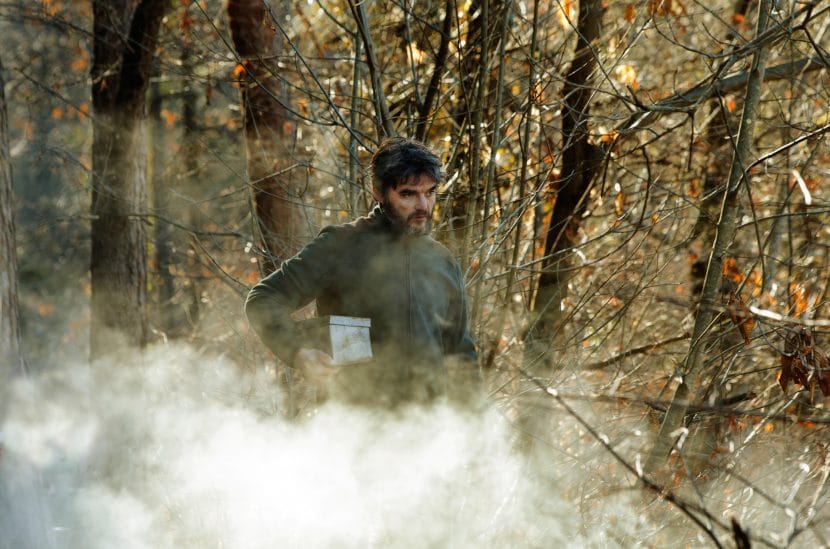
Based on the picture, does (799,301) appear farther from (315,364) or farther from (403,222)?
(315,364)

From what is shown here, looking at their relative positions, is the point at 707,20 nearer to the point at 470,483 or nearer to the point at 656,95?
the point at 656,95

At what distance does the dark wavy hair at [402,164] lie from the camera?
3.55m

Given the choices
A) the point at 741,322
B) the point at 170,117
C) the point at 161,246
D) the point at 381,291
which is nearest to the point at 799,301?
the point at 741,322

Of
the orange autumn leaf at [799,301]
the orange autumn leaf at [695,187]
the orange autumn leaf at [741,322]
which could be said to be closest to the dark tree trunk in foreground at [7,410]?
the orange autumn leaf at [741,322]

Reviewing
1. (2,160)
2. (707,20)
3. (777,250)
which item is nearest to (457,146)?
(777,250)

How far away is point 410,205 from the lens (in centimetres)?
359

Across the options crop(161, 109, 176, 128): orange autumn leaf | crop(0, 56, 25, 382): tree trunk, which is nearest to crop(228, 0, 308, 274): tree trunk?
crop(0, 56, 25, 382): tree trunk

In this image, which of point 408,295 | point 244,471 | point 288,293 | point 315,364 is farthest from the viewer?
point 244,471

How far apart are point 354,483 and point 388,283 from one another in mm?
1033

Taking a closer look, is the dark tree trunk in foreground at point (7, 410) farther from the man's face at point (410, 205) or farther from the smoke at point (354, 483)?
the man's face at point (410, 205)

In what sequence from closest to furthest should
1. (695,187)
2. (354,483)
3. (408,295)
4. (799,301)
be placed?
(408,295), (354,483), (799,301), (695,187)

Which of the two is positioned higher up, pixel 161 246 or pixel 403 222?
pixel 161 246

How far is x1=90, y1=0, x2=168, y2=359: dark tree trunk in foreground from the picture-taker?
8969mm

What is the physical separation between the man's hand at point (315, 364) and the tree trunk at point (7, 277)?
11.2 ft
